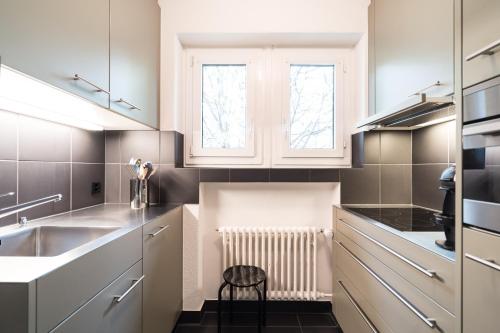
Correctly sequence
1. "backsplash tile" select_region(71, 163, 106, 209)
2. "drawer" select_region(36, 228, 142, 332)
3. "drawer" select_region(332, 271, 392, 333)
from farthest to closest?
1. "backsplash tile" select_region(71, 163, 106, 209)
2. "drawer" select_region(332, 271, 392, 333)
3. "drawer" select_region(36, 228, 142, 332)

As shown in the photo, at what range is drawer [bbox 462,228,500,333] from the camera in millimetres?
603

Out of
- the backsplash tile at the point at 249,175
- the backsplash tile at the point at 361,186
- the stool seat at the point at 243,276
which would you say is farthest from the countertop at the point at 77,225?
the backsplash tile at the point at 361,186

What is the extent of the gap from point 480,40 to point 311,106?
4.20 feet

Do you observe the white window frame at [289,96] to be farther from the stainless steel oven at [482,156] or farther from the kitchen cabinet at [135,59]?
the stainless steel oven at [482,156]

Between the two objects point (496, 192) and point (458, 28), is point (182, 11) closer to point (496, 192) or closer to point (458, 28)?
point (458, 28)


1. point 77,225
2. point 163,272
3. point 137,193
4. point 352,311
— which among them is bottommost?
point 352,311

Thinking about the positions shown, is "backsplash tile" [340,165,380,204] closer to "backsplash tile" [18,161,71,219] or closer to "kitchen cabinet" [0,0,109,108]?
"kitchen cabinet" [0,0,109,108]

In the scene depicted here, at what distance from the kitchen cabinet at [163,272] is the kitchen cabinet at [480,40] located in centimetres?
144

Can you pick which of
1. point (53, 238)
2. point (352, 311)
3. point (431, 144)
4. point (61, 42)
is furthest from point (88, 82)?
point (431, 144)

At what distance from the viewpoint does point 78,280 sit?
0.70m

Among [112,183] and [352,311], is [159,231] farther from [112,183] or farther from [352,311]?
[352,311]

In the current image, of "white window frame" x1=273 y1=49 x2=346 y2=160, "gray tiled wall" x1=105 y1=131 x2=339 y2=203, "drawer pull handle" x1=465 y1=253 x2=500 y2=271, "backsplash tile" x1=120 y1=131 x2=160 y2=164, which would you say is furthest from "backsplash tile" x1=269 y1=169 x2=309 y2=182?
"drawer pull handle" x1=465 y1=253 x2=500 y2=271

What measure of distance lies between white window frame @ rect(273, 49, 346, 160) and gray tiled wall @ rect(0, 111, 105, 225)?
1.41m

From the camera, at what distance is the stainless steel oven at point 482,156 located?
61cm
